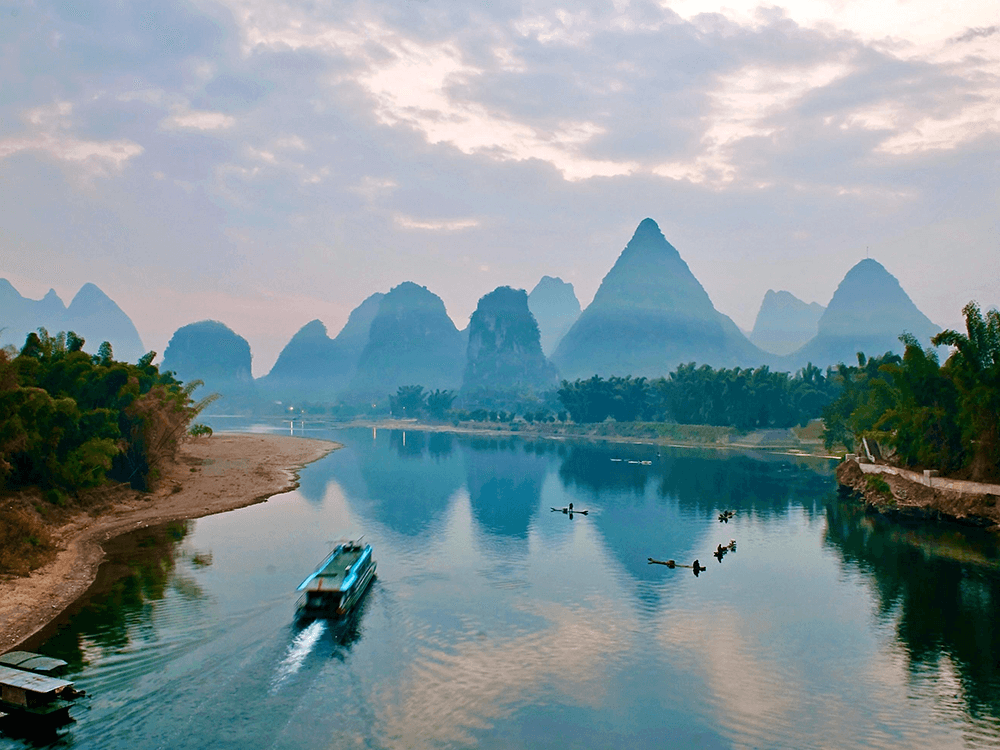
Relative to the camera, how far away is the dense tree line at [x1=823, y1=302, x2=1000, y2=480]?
4778 cm

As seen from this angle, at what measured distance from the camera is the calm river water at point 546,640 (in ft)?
72.3

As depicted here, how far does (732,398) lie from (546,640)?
113m

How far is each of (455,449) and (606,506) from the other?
71.2 m

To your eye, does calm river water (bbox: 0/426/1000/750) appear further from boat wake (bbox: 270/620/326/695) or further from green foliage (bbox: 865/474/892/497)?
green foliage (bbox: 865/474/892/497)

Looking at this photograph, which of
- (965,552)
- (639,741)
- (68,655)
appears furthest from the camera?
(965,552)

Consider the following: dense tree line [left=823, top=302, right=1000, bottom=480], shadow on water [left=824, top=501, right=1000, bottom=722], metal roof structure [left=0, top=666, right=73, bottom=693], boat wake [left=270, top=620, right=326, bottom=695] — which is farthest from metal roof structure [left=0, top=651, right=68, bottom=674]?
dense tree line [left=823, top=302, right=1000, bottom=480]

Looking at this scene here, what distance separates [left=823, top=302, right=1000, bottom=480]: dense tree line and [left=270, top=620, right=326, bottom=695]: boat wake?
45636mm

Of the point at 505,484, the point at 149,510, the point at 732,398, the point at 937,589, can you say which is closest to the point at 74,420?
the point at 149,510

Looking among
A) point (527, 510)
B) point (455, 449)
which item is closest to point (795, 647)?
point (527, 510)

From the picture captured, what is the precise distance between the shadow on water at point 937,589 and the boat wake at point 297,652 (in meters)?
23.8

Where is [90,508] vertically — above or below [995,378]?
below

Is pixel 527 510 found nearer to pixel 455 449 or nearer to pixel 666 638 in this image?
pixel 666 638

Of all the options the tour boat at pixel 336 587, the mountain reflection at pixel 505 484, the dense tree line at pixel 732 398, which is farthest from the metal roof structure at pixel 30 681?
the dense tree line at pixel 732 398

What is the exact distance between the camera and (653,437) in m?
149
